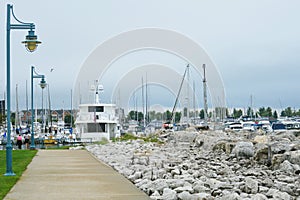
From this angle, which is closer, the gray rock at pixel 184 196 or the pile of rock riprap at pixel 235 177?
the gray rock at pixel 184 196

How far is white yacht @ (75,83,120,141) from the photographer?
169 ft

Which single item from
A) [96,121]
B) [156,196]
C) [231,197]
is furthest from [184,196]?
[96,121]

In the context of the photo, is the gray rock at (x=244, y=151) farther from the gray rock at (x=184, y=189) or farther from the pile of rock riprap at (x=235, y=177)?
the gray rock at (x=184, y=189)

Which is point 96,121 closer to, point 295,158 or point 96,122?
point 96,122

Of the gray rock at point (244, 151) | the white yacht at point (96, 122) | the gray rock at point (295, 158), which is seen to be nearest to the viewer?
the gray rock at point (295, 158)

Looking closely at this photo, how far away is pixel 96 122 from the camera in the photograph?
51.3 m

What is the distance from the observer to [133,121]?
95500 millimetres

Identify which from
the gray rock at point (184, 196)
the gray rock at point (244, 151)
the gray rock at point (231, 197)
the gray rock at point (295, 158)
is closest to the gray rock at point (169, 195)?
the gray rock at point (184, 196)

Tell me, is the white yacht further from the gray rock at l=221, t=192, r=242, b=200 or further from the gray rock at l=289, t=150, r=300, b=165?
the gray rock at l=221, t=192, r=242, b=200

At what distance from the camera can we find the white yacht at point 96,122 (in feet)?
169

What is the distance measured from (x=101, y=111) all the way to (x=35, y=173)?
3474cm

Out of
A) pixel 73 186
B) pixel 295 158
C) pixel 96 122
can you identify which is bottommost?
pixel 73 186

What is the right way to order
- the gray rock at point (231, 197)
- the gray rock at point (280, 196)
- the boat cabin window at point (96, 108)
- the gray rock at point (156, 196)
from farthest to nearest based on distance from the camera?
the boat cabin window at point (96, 108) < the gray rock at point (156, 196) < the gray rock at point (280, 196) < the gray rock at point (231, 197)

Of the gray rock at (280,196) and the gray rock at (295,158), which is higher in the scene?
the gray rock at (295,158)
